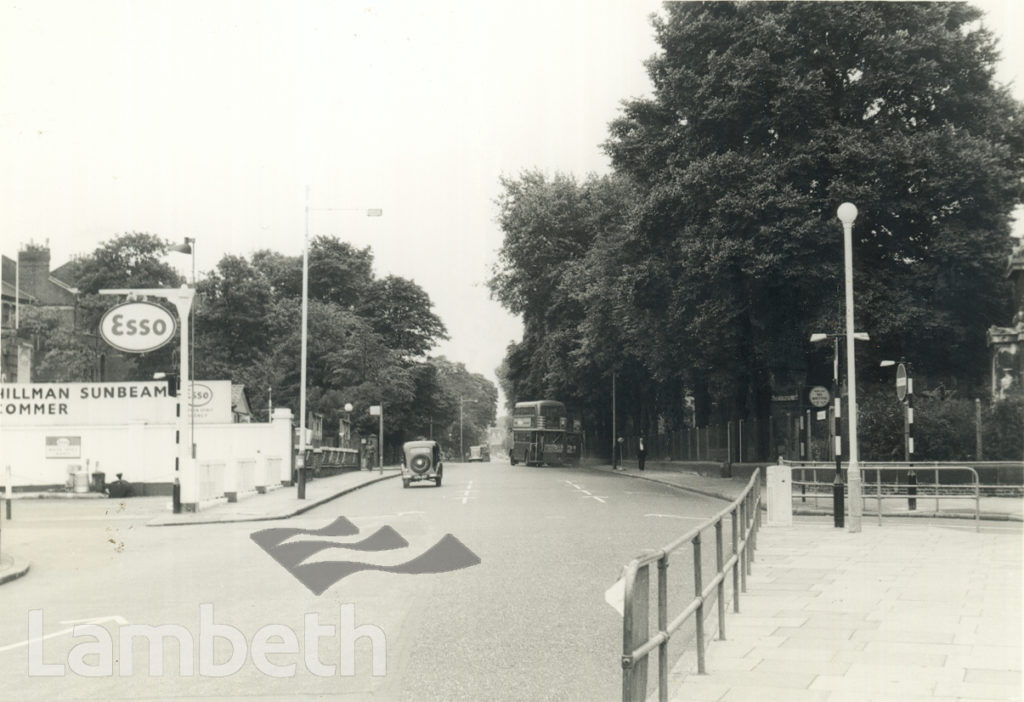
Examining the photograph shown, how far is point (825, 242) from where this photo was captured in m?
28.7

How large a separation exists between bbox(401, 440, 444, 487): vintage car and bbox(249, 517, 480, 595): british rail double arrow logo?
1307 centimetres

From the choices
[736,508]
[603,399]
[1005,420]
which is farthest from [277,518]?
[603,399]

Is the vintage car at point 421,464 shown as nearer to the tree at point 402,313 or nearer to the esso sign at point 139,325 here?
the esso sign at point 139,325

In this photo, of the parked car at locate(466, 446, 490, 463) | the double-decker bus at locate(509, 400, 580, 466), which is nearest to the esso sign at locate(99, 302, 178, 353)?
the double-decker bus at locate(509, 400, 580, 466)

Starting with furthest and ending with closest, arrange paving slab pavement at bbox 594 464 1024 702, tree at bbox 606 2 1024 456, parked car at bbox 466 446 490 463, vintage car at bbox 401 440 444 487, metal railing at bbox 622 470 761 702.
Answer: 1. parked car at bbox 466 446 490 463
2. vintage car at bbox 401 440 444 487
3. tree at bbox 606 2 1024 456
4. paving slab pavement at bbox 594 464 1024 702
5. metal railing at bbox 622 470 761 702

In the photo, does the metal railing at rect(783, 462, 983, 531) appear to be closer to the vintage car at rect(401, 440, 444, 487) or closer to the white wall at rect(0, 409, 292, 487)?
the vintage car at rect(401, 440, 444, 487)

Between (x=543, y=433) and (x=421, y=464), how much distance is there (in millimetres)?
24886

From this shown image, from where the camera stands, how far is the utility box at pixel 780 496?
19641mm

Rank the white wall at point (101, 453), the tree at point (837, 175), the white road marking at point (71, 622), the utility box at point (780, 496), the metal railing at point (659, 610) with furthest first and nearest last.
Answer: the white wall at point (101, 453)
the tree at point (837, 175)
the utility box at point (780, 496)
the white road marking at point (71, 622)
the metal railing at point (659, 610)

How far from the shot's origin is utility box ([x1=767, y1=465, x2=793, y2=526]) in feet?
64.4

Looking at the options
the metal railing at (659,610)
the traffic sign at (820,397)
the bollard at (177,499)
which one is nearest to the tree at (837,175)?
the traffic sign at (820,397)

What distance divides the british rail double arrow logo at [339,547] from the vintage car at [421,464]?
13069 mm

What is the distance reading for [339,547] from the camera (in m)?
16.5

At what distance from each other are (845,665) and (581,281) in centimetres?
4089
